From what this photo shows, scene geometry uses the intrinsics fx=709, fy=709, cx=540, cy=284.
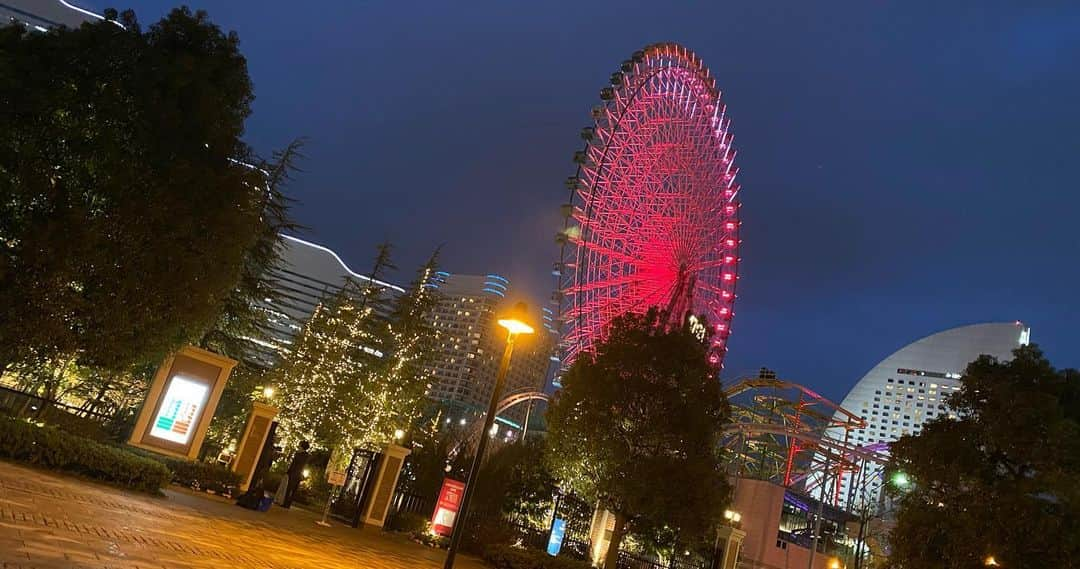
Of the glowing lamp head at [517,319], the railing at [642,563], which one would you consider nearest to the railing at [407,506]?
the railing at [642,563]

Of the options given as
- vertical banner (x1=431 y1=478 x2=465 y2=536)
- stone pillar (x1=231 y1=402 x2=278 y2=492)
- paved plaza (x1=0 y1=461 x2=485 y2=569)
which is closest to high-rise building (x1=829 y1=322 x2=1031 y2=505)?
vertical banner (x1=431 y1=478 x2=465 y2=536)

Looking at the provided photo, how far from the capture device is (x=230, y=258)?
14492mm

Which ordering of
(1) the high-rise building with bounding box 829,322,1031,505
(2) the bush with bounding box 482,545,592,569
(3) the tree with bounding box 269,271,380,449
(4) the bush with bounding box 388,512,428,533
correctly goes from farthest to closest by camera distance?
(1) the high-rise building with bounding box 829,322,1031,505, (3) the tree with bounding box 269,271,380,449, (4) the bush with bounding box 388,512,428,533, (2) the bush with bounding box 482,545,592,569

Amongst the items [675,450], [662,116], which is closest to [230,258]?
[675,450]

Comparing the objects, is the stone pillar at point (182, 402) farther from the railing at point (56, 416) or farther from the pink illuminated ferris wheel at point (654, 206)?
the pink illuminated ferris wheel at point (654, 206)

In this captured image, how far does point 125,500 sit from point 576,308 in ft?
77.2

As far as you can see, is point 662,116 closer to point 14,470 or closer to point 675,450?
point 675,450

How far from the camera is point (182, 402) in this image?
1391 cm

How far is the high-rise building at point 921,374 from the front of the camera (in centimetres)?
10562

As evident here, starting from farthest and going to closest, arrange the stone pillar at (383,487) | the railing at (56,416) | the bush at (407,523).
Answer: the bush at (407,523) < the stone pillar at (383,487) < the railing at (56,416)

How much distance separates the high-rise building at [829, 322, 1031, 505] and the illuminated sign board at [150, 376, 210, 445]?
10485cm

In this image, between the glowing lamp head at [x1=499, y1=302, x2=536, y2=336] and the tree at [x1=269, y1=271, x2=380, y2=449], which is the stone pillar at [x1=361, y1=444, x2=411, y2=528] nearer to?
the tree at [x1=269, y1=271, x2=380, y2=449]

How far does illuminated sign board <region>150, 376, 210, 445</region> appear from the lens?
13.6 m

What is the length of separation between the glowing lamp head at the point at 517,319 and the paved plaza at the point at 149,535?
4.88m
